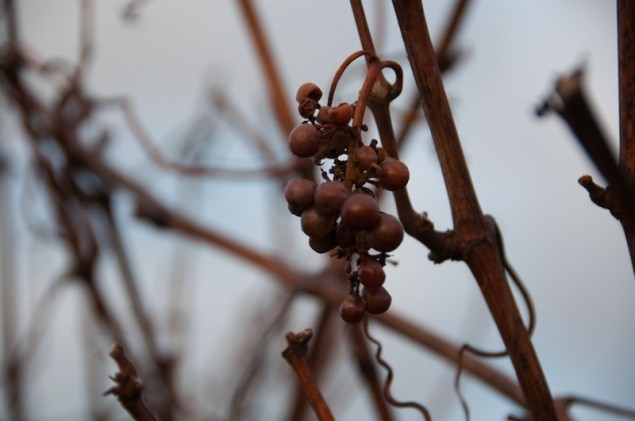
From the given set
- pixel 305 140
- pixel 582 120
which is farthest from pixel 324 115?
pixel 582 120

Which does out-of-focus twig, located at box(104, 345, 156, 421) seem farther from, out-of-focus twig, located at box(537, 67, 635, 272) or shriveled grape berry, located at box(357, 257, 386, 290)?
out-of-focus twig, located at box(537, 67, 635, 272)

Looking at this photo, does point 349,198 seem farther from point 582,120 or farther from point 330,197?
point 582,120

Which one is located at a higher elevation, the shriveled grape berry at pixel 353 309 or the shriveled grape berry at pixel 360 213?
the shriveled grape berry at pixel 360 213

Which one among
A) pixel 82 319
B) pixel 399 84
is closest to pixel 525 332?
pixel 399 84

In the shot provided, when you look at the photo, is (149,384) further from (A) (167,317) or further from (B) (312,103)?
(B) (312,103)

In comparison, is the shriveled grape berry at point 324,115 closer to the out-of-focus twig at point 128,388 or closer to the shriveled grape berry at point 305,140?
the shriveled grape berry at point 305,140

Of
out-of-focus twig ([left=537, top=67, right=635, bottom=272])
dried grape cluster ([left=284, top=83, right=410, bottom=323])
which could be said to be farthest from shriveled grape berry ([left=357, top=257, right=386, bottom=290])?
out-of-focus twig ([left=537, top=67, right=635, bottom=272])

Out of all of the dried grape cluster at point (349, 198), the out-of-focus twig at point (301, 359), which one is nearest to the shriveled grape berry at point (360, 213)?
the dried grape cluster at point (349, 198)
